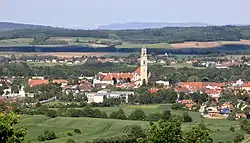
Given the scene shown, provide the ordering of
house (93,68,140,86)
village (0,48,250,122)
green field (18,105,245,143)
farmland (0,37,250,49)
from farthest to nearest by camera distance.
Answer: farmland (0,37,250,49) < house (93,68,140,86) < village (0,48,250,122) < green field (18,105,245,143)

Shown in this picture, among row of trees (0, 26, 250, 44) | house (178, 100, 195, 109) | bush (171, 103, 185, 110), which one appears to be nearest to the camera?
bush (171, 103, 185, 110)

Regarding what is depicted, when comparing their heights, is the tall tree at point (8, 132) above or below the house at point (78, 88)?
above

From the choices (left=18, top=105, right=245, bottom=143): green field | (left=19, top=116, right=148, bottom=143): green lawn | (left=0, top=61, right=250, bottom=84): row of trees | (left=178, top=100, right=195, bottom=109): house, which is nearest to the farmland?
(left=0, top=61, right=250, bottom=84): row of trees

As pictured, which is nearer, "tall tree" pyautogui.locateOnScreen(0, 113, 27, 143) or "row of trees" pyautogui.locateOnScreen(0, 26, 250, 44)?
"tall tree" pyautogui.locateOnScreen(0, 113, 27, 143)

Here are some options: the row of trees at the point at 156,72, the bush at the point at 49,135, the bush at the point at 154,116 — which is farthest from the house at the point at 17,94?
the bush at the point at 49,135

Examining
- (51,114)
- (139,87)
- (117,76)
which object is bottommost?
(117,76)

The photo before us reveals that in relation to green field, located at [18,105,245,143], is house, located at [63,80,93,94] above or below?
below

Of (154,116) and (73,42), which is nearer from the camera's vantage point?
(154,116)

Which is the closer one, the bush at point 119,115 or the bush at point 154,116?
the bush at point 154,116

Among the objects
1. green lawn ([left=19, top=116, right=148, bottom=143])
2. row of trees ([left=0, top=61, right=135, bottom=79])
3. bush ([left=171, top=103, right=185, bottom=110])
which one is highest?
green lawn ([left=19, top=116, right=148, bottom=143])

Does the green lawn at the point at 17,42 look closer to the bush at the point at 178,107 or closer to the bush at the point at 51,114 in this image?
the bush at the point at 178,107

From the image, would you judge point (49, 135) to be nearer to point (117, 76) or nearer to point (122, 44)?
point (117, 76)

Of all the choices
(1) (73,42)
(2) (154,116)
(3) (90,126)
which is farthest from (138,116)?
(1) (73,42)

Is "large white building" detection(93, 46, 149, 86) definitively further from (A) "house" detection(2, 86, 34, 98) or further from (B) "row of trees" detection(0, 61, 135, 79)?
(A) "house" detection(2, 86, 34, 98)
